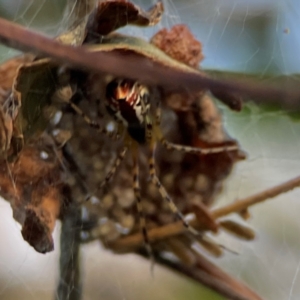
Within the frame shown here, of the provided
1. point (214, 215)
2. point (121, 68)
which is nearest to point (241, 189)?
point (214, 215)

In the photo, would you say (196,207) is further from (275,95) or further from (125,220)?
(275,95)

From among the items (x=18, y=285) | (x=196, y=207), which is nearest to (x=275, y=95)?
(x=196, y=207)

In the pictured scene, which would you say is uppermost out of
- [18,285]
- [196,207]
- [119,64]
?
[119,64]

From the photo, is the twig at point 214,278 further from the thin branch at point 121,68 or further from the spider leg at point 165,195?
the thin branch at point 121,68

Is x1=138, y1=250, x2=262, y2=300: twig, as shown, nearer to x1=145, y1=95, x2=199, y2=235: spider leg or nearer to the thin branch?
x1=145, y1=95, x2=199, y2=235: spider leg

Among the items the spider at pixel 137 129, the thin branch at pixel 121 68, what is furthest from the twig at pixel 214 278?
the thin branch at pixel 121 68

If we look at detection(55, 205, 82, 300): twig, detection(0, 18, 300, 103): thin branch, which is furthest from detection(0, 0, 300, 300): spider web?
detection(0, 18, 300, 103): thin branch
